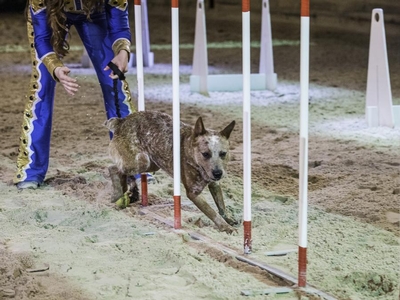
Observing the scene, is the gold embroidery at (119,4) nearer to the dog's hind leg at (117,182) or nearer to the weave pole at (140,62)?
the weave pole at (140,62)

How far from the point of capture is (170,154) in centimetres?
450

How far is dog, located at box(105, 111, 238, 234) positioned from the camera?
4.30 metres

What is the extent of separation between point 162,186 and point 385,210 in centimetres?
149

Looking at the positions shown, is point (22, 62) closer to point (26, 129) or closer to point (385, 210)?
point (26, 129)

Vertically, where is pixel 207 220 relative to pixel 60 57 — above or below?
below

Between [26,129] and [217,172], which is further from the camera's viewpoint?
[26,129]

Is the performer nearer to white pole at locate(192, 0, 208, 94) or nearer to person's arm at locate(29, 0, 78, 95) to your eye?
person's arm at locate(29, 0, 78, 95)

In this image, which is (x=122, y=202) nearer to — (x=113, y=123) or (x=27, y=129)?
(x=113, y=123)

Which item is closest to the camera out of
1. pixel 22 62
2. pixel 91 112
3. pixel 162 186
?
pixel 162 186

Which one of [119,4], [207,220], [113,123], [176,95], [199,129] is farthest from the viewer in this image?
[119,4]

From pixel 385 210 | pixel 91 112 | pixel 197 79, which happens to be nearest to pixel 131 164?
pixel 385 210

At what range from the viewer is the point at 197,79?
30.2 feet

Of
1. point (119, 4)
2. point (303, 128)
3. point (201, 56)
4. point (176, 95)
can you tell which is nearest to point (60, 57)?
point (119, 4)

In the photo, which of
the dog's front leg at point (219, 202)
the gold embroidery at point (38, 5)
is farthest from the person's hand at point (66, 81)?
the dog's front leg at point (219, 202)
